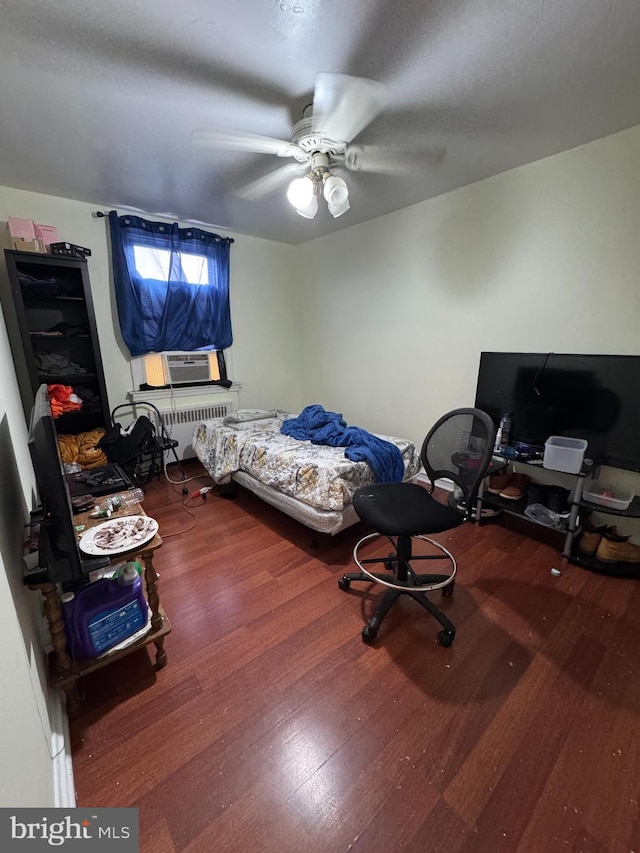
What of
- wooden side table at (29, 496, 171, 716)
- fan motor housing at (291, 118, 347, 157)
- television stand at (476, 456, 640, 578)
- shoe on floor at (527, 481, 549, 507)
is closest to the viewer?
wooden side table at (29, 496, 171, 716)

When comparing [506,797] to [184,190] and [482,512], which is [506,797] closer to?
[482,512]

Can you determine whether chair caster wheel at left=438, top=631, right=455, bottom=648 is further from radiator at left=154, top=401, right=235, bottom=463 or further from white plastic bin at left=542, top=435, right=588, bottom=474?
radiator at left=154, top=401, right=235, bottom=463

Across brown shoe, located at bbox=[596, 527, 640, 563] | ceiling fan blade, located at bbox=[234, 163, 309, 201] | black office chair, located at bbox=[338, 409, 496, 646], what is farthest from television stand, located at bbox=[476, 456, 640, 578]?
ceiling fan blade, located at bbox=[234, 163, 309, 201]

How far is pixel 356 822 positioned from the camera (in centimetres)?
97

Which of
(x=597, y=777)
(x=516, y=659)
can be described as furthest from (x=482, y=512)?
(x=597, y=777)

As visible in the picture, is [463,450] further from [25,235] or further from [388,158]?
[25,235]

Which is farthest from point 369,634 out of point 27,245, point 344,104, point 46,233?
point 46,233

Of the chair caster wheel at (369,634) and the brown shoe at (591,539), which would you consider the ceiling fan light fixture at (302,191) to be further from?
the brown shoe at (591,539)

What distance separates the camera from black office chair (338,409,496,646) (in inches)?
58.8

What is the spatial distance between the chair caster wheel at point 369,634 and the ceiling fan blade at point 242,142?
253 centimetres

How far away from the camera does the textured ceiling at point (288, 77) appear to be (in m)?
1.22

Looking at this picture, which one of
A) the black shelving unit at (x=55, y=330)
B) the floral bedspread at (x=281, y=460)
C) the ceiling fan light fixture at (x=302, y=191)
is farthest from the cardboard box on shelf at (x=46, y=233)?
the ceiling fan light fixture at (x=302, y=191)

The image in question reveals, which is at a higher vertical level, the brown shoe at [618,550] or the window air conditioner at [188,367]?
the window air conditioner at [188,367]

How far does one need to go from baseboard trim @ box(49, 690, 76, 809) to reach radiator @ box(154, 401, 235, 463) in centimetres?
249
